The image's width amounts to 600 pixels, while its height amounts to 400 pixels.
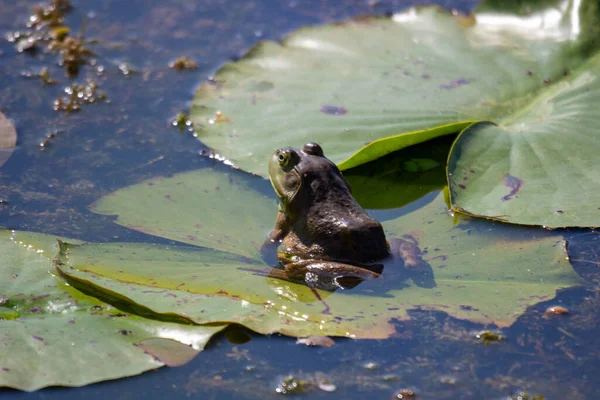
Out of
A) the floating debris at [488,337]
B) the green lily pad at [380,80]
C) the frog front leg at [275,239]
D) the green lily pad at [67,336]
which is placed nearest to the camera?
the green lily pad at [67,336]

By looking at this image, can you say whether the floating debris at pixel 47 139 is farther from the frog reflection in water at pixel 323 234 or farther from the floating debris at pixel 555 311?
the floating debris at pixel 555 311

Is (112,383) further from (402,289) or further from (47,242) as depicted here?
(402,289)

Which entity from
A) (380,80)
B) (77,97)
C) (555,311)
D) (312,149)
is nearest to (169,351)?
(312,149)

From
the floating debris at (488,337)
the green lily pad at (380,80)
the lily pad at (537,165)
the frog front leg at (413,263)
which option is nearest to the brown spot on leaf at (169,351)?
the frog front leg at (413,263)

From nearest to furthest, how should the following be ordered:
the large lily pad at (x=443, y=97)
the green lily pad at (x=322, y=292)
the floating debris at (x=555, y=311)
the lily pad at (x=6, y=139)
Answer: the green lily pad at (x=322, y=292)
the floating debris at (x=555, y=311)
the large lily pad at (x=443, y=97)
the lily pad at (x=6, y=139)

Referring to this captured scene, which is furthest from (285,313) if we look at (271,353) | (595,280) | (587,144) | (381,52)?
(381,52)

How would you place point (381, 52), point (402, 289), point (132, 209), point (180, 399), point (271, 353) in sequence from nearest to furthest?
point (180, 399) → point (271, 353) → point (402, 289) → point (132, 209) → point (381, 52)
